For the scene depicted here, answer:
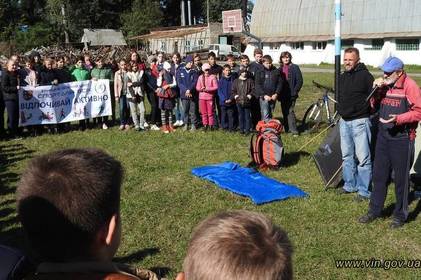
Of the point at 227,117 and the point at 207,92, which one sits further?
the point at 227,117

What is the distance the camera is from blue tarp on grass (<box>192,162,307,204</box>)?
711 cm

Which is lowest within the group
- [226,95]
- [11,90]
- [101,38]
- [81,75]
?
[226,95]

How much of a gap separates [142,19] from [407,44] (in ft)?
126

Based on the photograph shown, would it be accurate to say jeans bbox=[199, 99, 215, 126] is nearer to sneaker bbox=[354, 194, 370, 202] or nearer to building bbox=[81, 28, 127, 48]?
sneaker bbox=[354, 194, 370, 202]

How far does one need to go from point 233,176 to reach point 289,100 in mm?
3803

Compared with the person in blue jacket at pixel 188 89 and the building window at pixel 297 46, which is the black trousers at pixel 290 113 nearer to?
the person in blue jacket at pixel 188 89

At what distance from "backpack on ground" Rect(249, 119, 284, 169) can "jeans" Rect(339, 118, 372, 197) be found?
168 cm

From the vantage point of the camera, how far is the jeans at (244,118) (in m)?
11.4

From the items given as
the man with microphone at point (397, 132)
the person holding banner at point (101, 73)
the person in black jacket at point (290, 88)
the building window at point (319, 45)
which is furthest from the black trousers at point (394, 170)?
the building window at point (319, 45)

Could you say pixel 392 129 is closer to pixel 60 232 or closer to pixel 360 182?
pixel 360 182

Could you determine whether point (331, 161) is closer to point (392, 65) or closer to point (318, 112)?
point (392, 65)

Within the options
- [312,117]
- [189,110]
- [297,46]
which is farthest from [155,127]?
[297,46]

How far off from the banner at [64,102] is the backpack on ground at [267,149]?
225 inches

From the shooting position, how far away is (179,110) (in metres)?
13.1
